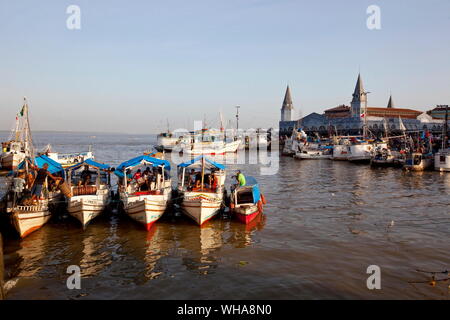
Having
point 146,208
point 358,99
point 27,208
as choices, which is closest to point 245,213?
point 146,208

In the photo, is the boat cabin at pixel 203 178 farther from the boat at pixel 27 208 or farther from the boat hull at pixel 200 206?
the boat at pixel 27 208

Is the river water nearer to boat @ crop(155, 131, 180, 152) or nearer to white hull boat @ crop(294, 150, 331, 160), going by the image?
white hull boat @ crop(294, 150, 331, 160)

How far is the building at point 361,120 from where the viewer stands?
108 metres

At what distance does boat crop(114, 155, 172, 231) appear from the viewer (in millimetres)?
17438

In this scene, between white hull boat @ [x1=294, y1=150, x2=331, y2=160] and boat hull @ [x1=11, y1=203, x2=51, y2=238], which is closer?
boat hull @ [x1=11, y1=203, x2=51, y2=238]

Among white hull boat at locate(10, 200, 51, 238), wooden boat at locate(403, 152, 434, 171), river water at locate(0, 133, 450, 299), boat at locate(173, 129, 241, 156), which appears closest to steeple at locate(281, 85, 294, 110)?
boat at locate(173, 129, 241, 156)

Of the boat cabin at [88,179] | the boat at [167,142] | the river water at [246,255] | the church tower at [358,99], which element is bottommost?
the river water at [246,255]

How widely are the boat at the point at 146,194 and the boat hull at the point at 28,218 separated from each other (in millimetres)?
3883

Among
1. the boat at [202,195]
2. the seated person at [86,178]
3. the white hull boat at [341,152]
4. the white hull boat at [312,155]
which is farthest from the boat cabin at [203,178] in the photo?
the white hull boat at [312,155]

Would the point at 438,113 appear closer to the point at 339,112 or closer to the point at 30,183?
the point at 339,112

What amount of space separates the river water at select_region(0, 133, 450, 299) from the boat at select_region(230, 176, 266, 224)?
20.9 inches

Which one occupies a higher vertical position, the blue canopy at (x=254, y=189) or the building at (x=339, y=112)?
the building at (x=339, y=112)

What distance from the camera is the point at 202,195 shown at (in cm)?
1878

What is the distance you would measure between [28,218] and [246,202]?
11.1 m
